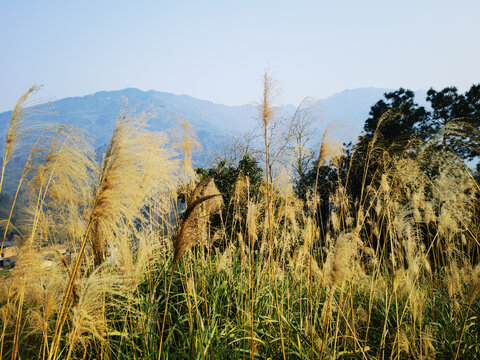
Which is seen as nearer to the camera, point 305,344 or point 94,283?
point 94,283

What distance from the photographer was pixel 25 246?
2.09 m

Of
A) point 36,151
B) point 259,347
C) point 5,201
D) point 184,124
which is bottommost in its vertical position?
point 5,201

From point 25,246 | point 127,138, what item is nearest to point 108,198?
point 127,138

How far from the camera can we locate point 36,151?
2.18 meters

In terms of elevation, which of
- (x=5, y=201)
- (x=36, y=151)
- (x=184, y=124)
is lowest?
(x=5, y=201)

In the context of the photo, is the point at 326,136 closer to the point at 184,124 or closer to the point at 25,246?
the point at 184,124

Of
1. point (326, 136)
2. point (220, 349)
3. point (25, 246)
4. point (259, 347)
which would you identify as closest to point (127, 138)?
point (25, 246)

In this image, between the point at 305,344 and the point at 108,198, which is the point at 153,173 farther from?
the point at 305,344

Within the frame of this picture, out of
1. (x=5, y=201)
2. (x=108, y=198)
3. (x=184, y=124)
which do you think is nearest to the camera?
(x=108, y=198)

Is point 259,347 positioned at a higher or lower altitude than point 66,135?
lower

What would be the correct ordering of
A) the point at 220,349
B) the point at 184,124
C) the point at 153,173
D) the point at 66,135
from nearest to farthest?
the point at 153,173 → the point at 66,135 → the point at 220,349 → the point at 184,124

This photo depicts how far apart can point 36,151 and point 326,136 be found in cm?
232

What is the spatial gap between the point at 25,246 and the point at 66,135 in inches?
35.7

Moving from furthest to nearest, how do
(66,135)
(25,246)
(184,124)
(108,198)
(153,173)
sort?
(184,124)
(66,135)
(25,246)
(153,173)
(108,198)
